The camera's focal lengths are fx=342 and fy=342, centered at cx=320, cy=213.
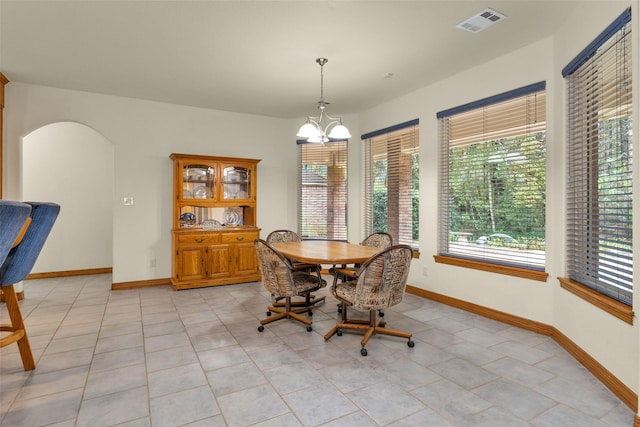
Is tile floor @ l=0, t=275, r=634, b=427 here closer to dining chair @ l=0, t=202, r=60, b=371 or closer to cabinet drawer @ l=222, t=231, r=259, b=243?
dining chair @ l=0, t=202, r=60, b=371

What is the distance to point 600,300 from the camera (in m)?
2.29

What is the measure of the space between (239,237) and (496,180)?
11.5 ft

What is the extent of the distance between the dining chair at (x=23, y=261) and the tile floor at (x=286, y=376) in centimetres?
28

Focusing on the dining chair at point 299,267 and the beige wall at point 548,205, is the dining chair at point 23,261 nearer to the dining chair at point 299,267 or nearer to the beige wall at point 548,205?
the dining chair at point 299,267

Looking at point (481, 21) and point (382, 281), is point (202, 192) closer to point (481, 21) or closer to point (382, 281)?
point (382, 281)

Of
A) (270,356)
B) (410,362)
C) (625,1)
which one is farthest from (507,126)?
(270,356)

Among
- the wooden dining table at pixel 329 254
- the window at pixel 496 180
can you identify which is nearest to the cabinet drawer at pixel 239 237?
the wooden dining table at pixel 329 254

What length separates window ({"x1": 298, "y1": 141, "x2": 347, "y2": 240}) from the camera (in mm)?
5777

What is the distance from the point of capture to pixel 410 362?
2.59m

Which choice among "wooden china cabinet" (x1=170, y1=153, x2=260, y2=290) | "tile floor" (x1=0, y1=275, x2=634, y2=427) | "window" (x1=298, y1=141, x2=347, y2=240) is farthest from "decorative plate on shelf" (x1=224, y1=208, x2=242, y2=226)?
"tile floor" (x1=0, y1=275, x2=634, y2=427)

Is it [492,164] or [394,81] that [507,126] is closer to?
[492,164]

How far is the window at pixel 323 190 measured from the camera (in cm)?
578

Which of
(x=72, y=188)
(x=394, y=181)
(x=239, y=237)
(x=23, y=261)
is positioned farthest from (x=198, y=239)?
(x=394, y=181)

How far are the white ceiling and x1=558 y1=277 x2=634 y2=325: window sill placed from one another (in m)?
2.16
